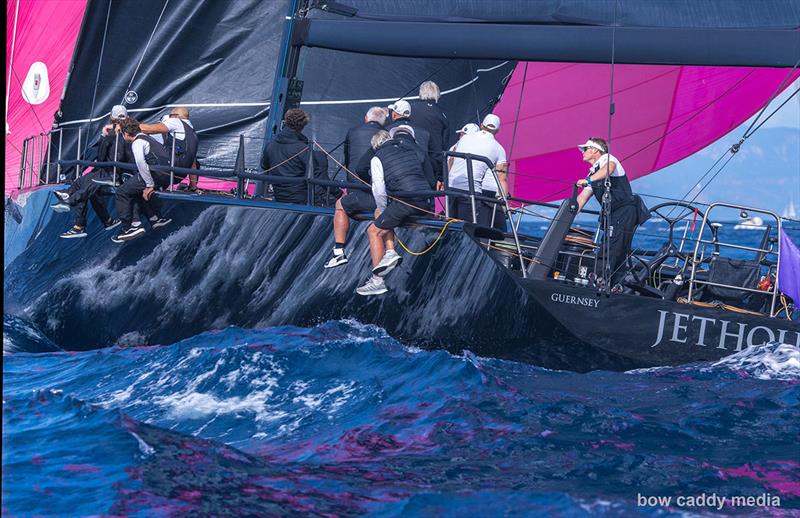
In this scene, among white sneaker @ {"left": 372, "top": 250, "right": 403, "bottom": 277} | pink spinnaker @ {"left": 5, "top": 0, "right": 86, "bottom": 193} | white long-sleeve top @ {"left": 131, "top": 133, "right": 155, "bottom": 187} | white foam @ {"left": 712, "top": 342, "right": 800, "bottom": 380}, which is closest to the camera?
white foam @ {"left": 712, "top": 342, "right": 800, "bottom": 380}

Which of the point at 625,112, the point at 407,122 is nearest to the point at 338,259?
the point at 407,122

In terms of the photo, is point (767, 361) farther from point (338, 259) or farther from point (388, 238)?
point (338, 259)

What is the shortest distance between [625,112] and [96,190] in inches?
220

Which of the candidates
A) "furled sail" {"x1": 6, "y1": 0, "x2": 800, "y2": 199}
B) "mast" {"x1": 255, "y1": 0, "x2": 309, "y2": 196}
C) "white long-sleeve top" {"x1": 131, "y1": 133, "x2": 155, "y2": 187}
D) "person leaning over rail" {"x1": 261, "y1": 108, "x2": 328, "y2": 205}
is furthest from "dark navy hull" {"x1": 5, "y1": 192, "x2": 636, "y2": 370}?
"furled sail" {"x1": 6, "y1": 0, "x2": 800, "y2": 199}

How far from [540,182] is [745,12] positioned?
181 inches

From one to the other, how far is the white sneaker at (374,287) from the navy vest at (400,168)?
1.92 ft

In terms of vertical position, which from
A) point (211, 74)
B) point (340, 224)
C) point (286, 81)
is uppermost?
point (211, 74)

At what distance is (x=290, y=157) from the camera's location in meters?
7.99

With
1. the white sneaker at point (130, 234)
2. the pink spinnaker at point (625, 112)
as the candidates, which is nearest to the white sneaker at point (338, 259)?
the white sneaker at point (130, 234)

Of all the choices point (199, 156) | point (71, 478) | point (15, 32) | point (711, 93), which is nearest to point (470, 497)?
point (71, 478)

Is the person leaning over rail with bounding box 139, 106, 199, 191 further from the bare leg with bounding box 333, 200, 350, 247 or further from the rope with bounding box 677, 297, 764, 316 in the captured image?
the rope with bounding box 677, 297, 764, 316

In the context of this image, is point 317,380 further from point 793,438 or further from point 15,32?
point 15,32

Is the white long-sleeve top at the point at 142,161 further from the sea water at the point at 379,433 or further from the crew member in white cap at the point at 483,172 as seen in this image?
the crew member in white cap at the point at 483,172

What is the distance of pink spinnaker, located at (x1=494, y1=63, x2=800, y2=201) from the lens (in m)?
10.6
